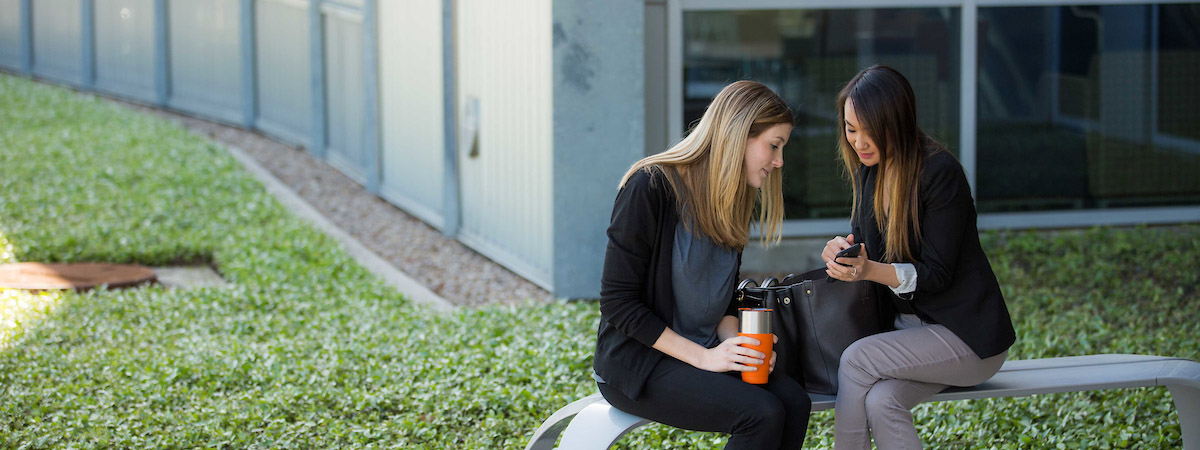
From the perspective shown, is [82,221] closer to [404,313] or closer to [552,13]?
[404,313]

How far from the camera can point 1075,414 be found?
4555mm

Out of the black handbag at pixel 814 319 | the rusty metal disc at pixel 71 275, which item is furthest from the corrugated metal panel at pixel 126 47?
the black handbag at pixel 814 319

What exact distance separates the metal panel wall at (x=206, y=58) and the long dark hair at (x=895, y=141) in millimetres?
13085

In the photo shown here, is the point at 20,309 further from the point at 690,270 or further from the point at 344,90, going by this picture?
the point at 344,90

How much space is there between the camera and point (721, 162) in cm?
328

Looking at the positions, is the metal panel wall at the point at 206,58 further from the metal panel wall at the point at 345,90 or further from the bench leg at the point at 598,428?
the bench leg at the point at 598,428

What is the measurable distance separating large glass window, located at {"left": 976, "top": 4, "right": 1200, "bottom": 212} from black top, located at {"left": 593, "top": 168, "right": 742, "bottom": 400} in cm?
552

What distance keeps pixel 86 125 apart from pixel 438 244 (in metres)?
6.49

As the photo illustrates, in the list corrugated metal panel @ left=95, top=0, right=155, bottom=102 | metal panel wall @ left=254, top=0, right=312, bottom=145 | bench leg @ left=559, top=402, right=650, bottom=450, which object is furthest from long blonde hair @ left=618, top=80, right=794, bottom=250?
corrugated metal panel @ left=95, top=0, right=155, bottom=102

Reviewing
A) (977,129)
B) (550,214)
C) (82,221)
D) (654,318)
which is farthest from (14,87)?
(654,318)

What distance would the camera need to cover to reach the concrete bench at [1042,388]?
3301mm

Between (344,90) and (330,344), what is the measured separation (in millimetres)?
6550

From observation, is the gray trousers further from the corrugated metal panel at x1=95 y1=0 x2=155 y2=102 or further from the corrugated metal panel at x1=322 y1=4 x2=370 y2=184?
the corrugated metal panel at x1=95 y1=0 x2=155 y2=102

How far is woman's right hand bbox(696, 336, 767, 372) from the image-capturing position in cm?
312
